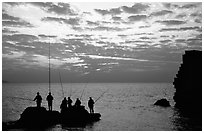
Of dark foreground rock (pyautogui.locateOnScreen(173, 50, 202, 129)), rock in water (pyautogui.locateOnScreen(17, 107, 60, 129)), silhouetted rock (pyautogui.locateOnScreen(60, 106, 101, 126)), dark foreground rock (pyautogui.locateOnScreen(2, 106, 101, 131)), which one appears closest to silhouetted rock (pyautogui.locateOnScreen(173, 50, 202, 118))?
Result: dark foreground rock (pyautogui.locateOnScreen(173, 50, 202, 129))

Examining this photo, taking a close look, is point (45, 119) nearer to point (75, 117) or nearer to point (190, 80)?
point (75, 117)

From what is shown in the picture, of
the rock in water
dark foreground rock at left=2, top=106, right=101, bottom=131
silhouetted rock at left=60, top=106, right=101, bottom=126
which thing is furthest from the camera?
silhouetted rock at left=60, top=106, right=101, bottom=126

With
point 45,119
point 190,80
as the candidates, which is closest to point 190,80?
point 190,80

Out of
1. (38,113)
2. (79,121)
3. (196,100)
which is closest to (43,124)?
(38,113)

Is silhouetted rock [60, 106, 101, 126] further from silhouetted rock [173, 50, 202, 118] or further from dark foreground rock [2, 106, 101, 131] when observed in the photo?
silhouetted rock [173, 50, 202, 118]

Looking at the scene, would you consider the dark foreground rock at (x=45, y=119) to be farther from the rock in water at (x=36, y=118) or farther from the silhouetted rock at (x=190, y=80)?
the silhouetted rock at (x=190, y=80)

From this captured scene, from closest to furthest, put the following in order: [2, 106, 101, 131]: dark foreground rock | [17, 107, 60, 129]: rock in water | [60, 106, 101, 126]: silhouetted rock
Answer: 1. [2, 106, 101, 131]: dark foreground rock
2. [17, 107, 60, 129]: rock in water
3. [60, 106, 101, 126]: silhouetted rock

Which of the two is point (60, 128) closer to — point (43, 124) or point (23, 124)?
point (43, 124)

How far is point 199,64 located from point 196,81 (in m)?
3.97

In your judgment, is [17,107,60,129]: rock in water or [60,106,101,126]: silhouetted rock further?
[60,106,101,126]: silhouetted rock

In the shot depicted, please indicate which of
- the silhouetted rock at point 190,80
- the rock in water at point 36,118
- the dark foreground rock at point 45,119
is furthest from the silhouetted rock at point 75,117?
the silhouetted rock at point 190,80

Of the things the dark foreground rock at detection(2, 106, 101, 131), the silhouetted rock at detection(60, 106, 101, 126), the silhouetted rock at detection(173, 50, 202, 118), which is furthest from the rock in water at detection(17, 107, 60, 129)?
the silhouetted rock at detection(173, 50, 202, 118)

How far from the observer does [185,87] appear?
5812cm

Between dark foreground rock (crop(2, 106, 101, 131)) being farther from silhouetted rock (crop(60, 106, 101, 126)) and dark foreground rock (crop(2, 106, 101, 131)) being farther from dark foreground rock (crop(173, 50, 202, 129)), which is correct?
dark foreground rock (crop(173, 50, 202, 129))
